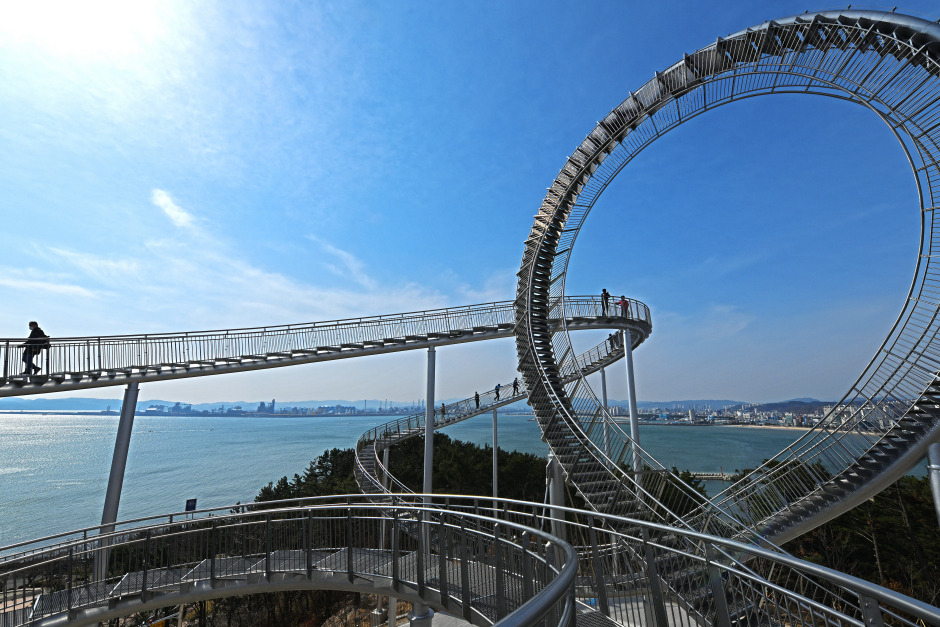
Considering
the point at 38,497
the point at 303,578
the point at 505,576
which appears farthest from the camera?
the point at 38,497

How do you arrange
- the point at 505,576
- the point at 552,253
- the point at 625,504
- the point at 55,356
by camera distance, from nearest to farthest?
the point at 505,576 < the point at 625,504 < the point at 55,356 < the point at 552,253

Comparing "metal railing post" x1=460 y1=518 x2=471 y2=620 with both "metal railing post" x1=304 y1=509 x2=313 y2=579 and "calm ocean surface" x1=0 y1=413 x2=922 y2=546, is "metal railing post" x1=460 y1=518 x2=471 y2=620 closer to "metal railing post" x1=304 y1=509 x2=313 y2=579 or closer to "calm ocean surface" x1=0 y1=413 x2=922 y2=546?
"metal railing post" x1=304 y1=509 x2=313 y2=579

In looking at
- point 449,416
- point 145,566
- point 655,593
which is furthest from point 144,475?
point 655,593

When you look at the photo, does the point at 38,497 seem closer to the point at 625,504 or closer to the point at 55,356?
the point at 55,356

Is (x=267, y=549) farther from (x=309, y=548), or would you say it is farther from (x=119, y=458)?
(x=119, y=458)

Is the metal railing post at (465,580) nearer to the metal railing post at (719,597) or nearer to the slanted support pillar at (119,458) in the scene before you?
the metal railing post at (719,597)

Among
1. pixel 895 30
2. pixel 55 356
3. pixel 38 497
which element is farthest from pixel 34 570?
pixel 38 497

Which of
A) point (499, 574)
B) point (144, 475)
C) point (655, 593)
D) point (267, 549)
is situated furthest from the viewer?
point (144, 475)

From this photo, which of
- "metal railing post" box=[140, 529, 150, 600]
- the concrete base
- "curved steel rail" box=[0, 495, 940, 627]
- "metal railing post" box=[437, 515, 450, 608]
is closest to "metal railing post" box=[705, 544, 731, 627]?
"curved steel rail" box=[0, 495, 940, 627]

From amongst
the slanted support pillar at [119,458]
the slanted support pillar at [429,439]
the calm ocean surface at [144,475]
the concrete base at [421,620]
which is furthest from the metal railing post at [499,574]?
the calm ocean surface at [144,475]
